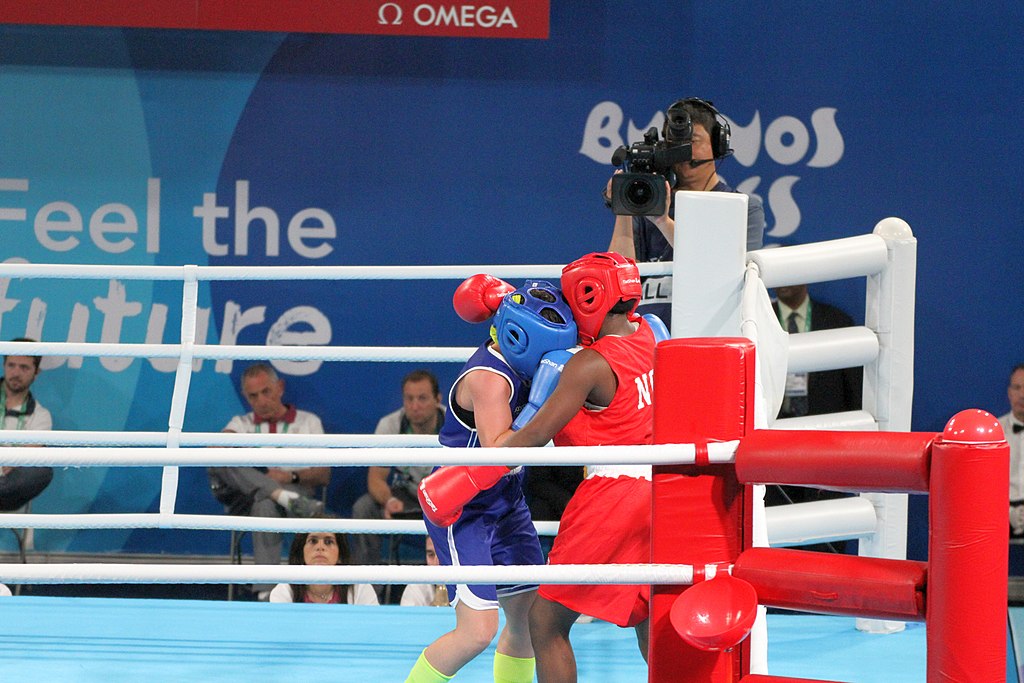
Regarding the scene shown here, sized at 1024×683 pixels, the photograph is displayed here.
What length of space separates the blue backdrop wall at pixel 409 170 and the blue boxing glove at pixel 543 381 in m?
2.99

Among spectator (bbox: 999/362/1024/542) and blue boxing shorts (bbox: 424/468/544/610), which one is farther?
spectator (bbox: 999/362/1024/542)

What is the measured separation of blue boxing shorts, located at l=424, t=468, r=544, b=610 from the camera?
7.71 feet

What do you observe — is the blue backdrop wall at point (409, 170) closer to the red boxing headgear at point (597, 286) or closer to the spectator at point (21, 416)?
the spectator at point (21, 416)

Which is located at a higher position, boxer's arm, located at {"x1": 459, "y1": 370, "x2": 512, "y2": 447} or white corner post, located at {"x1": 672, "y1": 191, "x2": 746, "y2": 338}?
white corner post, located at {"x1": 672, "y1": 191, "x2": 746, "y2": 338}

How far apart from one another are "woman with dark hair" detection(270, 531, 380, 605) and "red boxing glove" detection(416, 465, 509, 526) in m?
1.98

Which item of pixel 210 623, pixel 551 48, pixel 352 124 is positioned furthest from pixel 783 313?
pixel 210 623

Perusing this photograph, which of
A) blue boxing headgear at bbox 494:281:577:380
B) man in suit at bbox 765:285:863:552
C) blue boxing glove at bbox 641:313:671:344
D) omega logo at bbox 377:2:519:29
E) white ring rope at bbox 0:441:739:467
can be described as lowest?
white ring rope at bbox 0:441:739:467

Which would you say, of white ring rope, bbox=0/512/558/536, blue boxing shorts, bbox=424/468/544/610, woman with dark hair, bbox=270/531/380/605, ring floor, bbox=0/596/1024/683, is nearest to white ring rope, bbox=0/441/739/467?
blue boxing shorts, bbox=424/468/544/610

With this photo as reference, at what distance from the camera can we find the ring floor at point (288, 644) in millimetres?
2578

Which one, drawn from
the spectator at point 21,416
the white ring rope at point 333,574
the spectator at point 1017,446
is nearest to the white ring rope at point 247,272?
the white ring rope at point 333,574

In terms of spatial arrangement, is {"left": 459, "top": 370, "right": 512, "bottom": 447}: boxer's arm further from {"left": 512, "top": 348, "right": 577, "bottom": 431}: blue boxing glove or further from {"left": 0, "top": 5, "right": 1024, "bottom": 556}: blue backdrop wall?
{"left": 0, "top": 5, "right": 1024, "bottom": 556}: blue backdrop wall

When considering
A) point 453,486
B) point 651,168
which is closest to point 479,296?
point 453,486

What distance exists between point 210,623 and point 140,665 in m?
0.31

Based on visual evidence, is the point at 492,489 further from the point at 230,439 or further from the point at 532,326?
the point at 230,439
